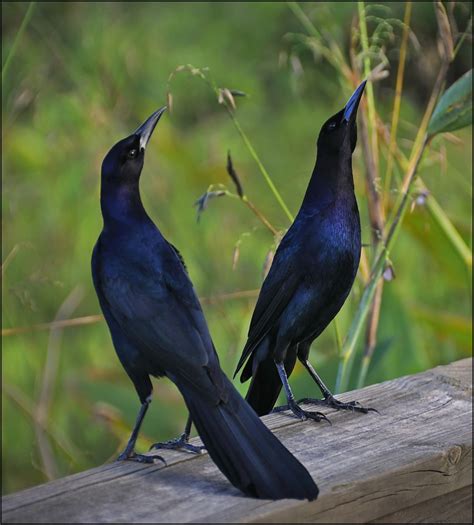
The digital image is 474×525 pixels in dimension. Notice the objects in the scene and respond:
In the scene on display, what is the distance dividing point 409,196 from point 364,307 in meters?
0.31

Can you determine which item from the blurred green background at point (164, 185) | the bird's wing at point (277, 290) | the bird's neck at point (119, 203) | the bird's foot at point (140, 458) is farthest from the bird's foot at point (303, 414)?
the blurred green background at point (164, 185)

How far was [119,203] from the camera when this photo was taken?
204 centimetres

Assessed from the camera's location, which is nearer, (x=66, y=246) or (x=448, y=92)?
(x=448, y=92)

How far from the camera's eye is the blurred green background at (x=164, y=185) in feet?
12.5

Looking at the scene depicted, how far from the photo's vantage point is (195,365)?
6.17 ft

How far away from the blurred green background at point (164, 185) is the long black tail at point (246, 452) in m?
1.40

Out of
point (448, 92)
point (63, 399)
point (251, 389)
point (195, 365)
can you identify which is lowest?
point (63, 399)

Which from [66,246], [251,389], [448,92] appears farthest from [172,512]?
[66,246]

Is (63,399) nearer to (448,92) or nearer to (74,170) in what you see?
(74,170)

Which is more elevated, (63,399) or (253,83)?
(253,83)

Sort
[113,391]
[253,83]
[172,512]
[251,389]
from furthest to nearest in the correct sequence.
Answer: [253,83], [113,391], [251,389], [172,512]

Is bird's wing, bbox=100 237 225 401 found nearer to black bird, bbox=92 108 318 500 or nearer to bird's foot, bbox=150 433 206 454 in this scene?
black bird, bbox=92 108 318 500

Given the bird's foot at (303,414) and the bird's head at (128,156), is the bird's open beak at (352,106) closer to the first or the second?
the bird's head at (128,156)

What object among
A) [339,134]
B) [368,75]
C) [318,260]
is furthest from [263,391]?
[368,75]
